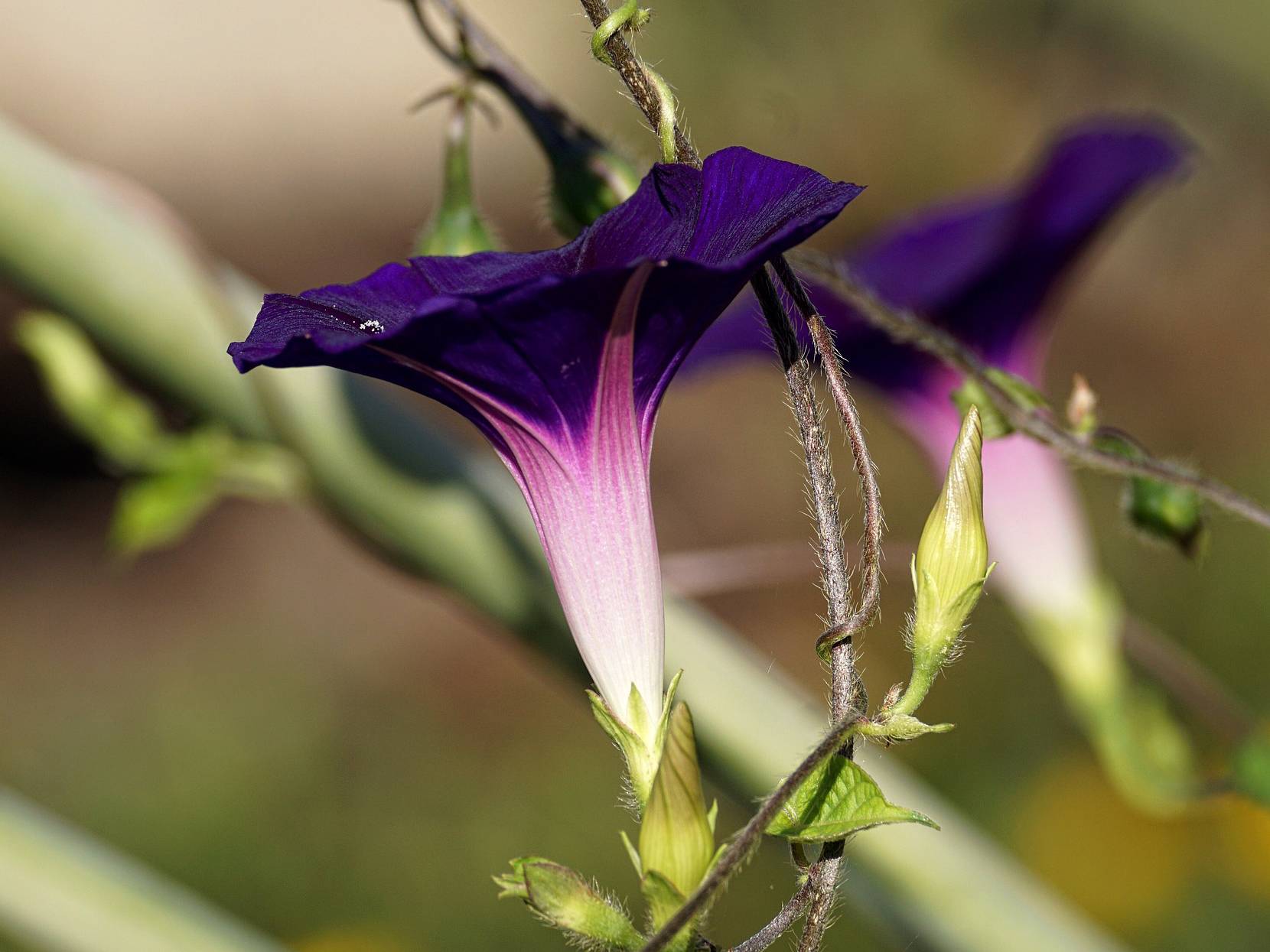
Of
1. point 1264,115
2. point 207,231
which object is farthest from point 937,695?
point 207,231

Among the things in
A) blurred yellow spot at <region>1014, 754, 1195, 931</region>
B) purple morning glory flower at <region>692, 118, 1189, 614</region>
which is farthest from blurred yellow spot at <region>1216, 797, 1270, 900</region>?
purple morning glory flower at <region>692, 118, 1189, 614</region>

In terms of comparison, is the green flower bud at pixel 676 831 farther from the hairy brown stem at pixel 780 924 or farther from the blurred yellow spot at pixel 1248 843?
the blurred yellow spot at pixel 1248 843

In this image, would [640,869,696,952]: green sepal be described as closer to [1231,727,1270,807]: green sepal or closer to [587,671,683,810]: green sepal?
[587,671,683,810]: green sepal

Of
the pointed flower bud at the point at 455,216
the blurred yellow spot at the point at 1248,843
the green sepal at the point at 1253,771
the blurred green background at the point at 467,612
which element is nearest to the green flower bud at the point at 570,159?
the pointed flower bud at the point at 455,216

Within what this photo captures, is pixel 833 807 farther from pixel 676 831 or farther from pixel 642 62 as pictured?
pixel 642 62

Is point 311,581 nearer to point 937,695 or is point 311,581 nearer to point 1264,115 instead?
point 937,695

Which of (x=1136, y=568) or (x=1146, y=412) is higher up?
(x=1146, y=412)

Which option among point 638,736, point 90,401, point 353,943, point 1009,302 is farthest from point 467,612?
point 638,736
